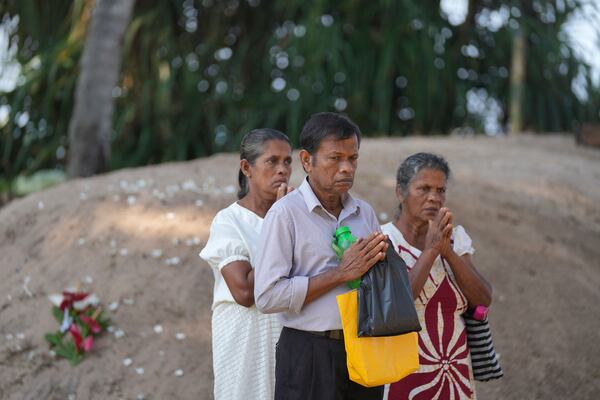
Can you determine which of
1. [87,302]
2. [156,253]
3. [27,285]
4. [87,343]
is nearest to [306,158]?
[87,343]

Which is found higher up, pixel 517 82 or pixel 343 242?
pixel 517 82

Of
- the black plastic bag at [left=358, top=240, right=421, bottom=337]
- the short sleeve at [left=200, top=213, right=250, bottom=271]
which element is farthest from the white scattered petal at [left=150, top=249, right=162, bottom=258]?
the black plastic bag at [left=358, top=240, right=421, bottom=337]

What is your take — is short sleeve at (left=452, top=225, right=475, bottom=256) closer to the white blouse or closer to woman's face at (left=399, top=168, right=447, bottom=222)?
woman's face at (left=399, top=168, right=447, bottom=222)

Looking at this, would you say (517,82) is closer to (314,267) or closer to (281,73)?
(281,73)

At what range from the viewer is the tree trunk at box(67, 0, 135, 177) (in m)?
7.73

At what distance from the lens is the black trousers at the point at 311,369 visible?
245 centimetres

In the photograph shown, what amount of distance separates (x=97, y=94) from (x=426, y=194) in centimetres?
545

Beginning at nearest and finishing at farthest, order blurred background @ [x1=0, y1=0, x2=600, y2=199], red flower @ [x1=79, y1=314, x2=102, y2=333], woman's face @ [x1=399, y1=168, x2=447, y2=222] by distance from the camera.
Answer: woman's face @ [x1=399, y1=168, x2=447, y2=222], red flower @ [x1=79, y1=314, x2=102, y2=333], blurred background @ [x1=0, y1=0, x2=600, y2=199]

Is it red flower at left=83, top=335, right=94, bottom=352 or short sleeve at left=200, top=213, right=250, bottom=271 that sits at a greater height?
short sleeve at left=200, top=213, right=250, bottom=271

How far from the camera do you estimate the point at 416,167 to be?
2957mm

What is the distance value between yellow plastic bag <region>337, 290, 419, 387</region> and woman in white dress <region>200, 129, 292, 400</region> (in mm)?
437

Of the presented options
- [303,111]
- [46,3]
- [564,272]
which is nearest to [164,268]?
[564,272]

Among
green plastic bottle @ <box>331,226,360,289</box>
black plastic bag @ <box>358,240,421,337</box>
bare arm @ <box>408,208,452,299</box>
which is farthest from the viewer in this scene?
bare arm @ <box>408,208,452,299</box>

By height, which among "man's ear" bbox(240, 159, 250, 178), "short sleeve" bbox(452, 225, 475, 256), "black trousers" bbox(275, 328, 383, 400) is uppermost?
"man's ear" bbox(240, 159, 250, 178)
